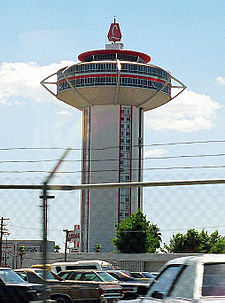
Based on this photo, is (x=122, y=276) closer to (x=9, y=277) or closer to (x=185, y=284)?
(x=9, y=277)

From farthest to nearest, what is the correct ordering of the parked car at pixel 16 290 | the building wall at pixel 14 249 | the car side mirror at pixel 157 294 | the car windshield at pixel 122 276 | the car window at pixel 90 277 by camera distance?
1. the car windshield at pixel 122 276
2. the car window at pixel 90 277
3. the parked car at pixel 16 290
4. the building wall at pixel 14 249
5. the car side mirror at pixel 157 294

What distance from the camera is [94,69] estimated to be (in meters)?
125

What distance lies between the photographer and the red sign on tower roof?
13675 centimetres

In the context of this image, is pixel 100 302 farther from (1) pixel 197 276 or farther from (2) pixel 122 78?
(2) pixel 122 78

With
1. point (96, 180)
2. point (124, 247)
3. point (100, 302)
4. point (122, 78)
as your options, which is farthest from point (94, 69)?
point (100, 302)

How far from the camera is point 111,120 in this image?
12544 cm

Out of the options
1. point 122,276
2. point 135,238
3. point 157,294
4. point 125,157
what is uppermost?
point 125,157

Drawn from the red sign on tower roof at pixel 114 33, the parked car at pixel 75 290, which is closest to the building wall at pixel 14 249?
the parked car at pixel 75 290

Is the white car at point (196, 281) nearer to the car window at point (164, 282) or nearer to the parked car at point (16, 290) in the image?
the car window at point (164, 282)

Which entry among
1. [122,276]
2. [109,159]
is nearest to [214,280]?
[122,276]

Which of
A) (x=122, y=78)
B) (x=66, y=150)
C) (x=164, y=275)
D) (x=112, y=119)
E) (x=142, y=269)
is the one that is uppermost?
(x=122, y=78)

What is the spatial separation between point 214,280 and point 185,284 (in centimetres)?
35

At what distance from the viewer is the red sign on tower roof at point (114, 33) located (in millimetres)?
136750

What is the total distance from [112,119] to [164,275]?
117180mm
